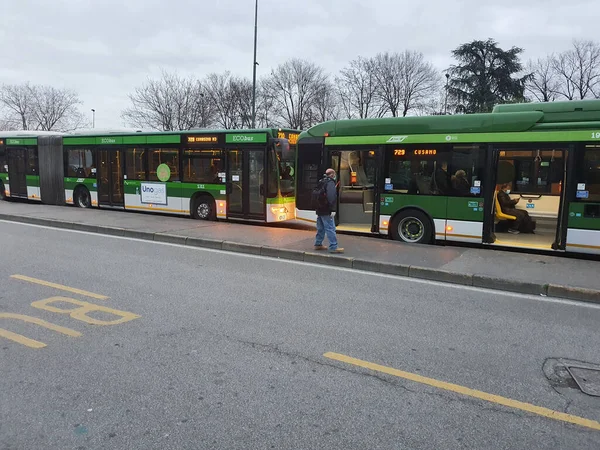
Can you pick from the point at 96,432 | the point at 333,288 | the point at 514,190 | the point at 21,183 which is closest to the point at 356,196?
the point at 514,190

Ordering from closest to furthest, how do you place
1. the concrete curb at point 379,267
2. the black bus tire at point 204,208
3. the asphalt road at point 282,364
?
the asphalt road at point 282,364 → the concrete curb at point 379,267 → the black bus tire at point 204,208

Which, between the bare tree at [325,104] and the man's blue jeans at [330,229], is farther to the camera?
the bare tree at [325,104]

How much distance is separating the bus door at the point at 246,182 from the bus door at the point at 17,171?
427 inches

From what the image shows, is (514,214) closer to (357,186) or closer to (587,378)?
(357,186)

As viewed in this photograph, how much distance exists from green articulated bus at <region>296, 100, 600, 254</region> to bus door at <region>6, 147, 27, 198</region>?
14.0 meters

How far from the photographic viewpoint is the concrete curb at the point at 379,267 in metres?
6.85

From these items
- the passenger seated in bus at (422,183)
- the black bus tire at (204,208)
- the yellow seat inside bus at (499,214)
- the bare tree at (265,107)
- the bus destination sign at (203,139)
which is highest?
the bare tree at (265,107)

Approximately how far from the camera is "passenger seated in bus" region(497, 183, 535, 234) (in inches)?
396

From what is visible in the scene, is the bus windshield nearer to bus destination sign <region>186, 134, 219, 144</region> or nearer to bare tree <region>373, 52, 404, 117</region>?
bus destination sign <region>186, 134, 219, 144</region>

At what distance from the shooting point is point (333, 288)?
23.3 ft

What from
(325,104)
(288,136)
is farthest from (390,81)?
(288,136)

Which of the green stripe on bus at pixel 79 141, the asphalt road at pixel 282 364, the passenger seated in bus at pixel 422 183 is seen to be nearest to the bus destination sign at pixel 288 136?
the passenger seated in bus at pixel 422 183

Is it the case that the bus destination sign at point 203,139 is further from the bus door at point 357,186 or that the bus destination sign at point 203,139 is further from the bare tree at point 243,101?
the bare tree at point 243,101

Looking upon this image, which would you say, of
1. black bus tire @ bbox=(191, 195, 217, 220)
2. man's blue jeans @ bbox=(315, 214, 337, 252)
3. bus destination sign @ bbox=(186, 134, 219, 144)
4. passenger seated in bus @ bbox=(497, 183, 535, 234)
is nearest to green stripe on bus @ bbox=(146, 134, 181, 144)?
bus destination sign @ bbox=(186, 134, 219, 144)
